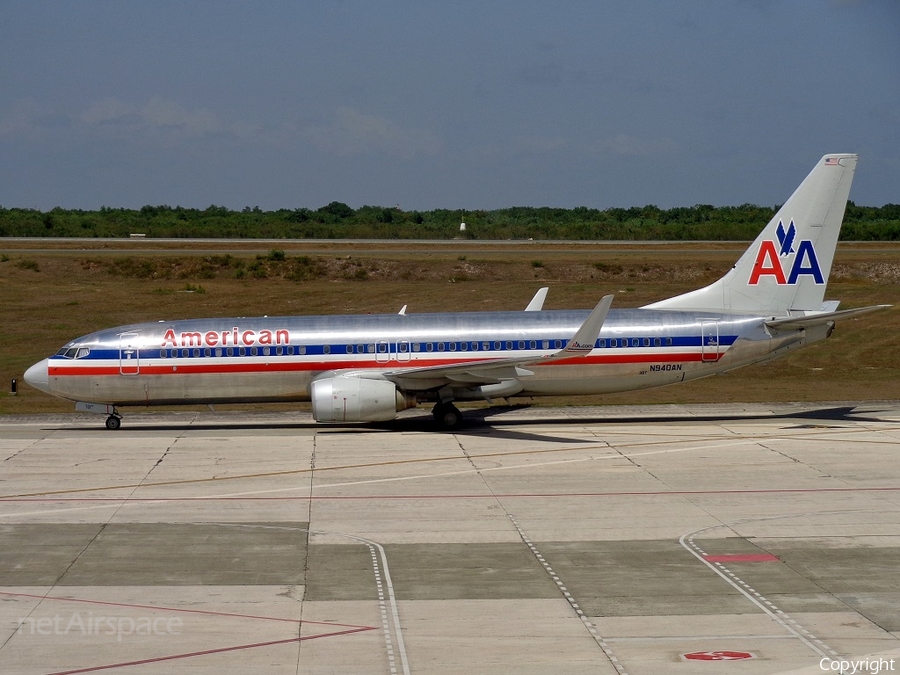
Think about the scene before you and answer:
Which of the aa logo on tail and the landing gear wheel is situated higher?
the aa logo on tail

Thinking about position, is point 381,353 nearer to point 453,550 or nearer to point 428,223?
point 453,550

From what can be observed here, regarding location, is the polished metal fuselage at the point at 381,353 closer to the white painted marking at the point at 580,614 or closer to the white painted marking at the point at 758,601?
the white painted marking at the point at 580,614

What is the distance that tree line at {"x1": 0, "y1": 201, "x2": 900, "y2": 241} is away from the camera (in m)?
111

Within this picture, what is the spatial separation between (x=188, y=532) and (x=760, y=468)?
15549 mm

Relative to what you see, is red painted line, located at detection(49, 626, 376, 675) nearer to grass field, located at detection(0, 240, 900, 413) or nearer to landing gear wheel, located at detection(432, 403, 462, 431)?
landing gear wheel, located at detection(432, 403, 462, 431)

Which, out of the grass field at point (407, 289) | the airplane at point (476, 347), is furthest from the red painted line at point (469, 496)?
the grass field at point (407, 289)

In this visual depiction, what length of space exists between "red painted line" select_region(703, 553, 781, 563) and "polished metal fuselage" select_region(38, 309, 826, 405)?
1520 cm

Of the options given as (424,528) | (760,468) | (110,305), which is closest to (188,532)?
(424,528)

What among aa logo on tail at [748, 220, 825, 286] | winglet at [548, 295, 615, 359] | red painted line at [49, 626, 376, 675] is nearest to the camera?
red painted line at [49, 626, 376, 675]

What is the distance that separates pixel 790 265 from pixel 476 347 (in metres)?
11.7

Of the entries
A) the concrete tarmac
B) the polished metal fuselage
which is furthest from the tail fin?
the concrete tarmac

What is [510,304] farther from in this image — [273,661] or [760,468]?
[273,661]

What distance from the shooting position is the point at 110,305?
202 feet

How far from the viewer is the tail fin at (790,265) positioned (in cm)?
3553
